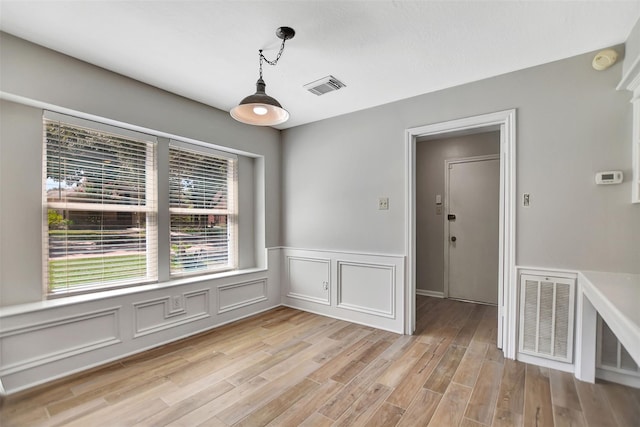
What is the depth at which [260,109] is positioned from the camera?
81.8 inches

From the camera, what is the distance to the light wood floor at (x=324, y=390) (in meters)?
1.86

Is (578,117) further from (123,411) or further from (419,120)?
(123,411)

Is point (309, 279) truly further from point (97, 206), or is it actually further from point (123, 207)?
point (97, 206)

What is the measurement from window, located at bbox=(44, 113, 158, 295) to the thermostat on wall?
3953 millimetres

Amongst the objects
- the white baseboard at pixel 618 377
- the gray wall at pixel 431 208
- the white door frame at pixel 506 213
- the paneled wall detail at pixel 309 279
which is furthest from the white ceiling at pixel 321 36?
the white baseboard at pixel 618 377

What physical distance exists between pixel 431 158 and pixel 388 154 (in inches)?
67.3

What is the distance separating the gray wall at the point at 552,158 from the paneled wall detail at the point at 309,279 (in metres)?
0.70

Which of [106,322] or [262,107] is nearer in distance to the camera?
[262,107]

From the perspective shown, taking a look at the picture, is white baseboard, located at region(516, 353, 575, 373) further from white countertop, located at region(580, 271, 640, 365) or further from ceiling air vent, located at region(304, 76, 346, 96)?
ceiling air vent, located at region(304, 76, 346, 96)

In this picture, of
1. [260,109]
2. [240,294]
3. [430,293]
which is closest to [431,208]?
[430,293]

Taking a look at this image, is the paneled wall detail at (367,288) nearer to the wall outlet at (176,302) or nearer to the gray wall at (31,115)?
the wall outlet at (176,302)

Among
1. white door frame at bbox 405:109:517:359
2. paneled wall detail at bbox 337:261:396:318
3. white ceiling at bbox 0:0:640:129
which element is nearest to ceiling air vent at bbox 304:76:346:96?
white ceiling at bbox 0:0:640:129

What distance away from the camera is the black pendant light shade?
1935 mm

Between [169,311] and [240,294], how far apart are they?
0.88 m
